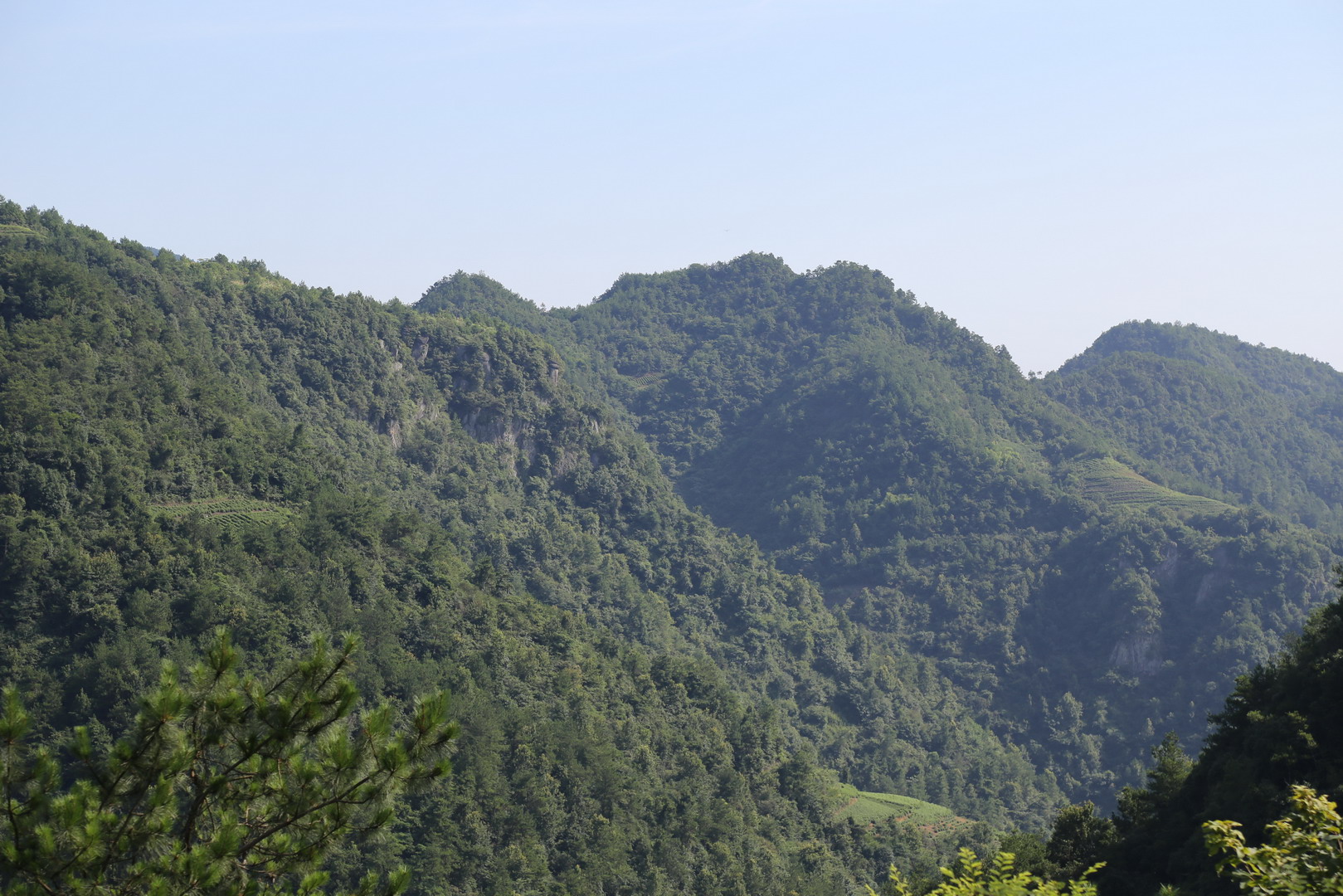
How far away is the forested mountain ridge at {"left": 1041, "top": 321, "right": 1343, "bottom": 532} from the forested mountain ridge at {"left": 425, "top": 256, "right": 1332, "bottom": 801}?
1447 cm

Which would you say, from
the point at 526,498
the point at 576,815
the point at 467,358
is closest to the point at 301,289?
the point at 467,358

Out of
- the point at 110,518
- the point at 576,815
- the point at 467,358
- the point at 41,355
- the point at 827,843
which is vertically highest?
the point at 467,358

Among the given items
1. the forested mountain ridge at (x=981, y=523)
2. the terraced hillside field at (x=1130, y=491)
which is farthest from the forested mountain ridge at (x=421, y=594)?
the terraced hillside field at (x=1130, y=491)

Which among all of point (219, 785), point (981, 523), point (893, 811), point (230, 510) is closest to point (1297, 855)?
point (219, 785)

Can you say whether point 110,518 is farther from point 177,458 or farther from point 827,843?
point 827,843

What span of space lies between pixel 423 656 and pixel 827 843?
A: 27768mm

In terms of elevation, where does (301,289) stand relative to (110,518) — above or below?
above

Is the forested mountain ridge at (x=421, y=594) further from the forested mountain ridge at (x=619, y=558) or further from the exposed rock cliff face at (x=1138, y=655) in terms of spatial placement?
the exposed rock cliff face at (x=1138, y=655)

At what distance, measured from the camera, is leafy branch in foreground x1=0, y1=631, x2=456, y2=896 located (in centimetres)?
1199

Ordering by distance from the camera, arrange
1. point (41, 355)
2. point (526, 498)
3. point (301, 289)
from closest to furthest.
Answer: point (41, 355) < point (301, 289) < point (526, 498)

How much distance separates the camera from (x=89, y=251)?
7919 cm

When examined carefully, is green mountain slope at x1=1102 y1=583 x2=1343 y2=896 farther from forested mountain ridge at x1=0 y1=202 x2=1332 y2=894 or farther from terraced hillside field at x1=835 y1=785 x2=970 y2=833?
terraced hillside field at x1=835 y1=785 x2=970 y2=833

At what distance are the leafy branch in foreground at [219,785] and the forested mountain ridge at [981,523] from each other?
105 metres

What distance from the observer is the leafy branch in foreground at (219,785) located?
1199 centimetres
